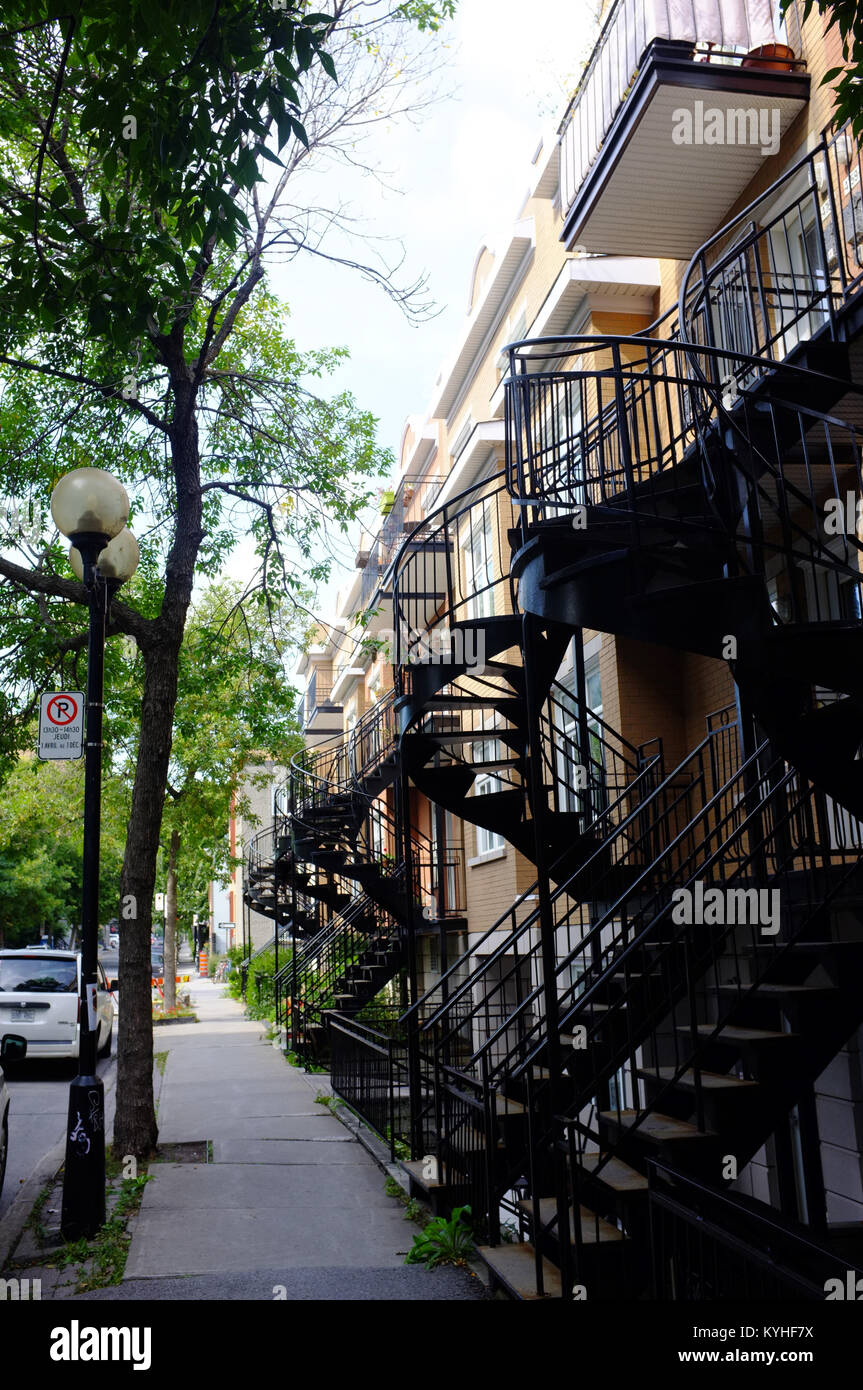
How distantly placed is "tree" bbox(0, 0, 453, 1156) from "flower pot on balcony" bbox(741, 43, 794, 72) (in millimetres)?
2986

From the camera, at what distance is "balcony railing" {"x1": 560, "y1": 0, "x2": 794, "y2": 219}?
9.35 metres

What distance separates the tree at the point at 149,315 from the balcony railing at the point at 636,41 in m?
1.65

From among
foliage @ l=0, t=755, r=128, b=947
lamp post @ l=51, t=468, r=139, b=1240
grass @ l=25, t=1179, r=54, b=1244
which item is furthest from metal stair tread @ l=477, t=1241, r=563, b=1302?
foliage @ l=0, t=755, r=128, b=947

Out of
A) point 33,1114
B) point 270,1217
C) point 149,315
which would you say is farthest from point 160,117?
point 33,1114

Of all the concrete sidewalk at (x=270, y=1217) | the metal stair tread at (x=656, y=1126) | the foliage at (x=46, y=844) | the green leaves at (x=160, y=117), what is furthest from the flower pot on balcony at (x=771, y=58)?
the foliage at (x=46, y=844)

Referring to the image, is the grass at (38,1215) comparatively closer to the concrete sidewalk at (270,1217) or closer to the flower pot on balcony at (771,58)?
the concrete sidewalk at (270,1217)

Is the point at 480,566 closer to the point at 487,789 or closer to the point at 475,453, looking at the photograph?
the point at 475,453

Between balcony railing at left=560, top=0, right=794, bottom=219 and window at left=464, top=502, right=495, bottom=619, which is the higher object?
balcony railing at left=560, top=0, right=794, bottom=219

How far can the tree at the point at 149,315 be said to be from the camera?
5871 millimetres

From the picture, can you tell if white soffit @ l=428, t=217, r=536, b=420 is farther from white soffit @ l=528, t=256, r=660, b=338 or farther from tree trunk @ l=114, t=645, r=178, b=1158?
tree trunk @ l=114, t=645, r=178, b=1158

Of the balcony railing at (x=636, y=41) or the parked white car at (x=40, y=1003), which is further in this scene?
the parked white car at (x=40, y=1003)
